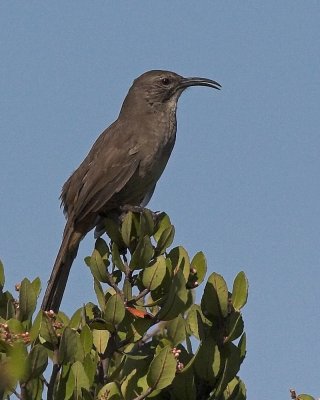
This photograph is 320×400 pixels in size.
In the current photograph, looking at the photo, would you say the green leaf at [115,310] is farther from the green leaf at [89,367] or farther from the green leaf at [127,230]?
the green leaf at [127,230]

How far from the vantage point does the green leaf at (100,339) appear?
3.13 m

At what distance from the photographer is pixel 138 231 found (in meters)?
3.79

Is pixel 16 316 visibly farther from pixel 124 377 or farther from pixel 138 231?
pixel 138 231

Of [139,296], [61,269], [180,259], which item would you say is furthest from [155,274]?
[61,269]

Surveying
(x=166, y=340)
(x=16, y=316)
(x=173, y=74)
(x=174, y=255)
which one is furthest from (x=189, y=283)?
(x=173, y=74)

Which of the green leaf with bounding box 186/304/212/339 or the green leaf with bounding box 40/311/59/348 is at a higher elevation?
the green leaf with bounding box 186/304/212/339

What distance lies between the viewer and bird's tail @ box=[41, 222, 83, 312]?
5.26 metres

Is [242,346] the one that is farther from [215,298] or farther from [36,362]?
[36,362]

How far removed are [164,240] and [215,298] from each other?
53 cm

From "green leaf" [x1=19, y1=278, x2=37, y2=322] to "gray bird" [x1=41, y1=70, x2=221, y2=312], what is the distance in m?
2.22

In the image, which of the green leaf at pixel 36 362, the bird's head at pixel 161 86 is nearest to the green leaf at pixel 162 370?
the green leaf at pixel 36 362

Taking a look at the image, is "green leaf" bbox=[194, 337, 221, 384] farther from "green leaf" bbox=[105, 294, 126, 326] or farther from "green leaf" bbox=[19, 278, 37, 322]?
"green leaf" bbox=[19, 278, 37, 322]

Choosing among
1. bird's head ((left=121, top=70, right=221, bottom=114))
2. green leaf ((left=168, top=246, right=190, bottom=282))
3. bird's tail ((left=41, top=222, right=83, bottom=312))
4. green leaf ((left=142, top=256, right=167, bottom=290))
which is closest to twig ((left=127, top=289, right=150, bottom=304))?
green leaf ((left=142, top=256, right=167, bottom=290))

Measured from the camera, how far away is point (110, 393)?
2.61 meters
